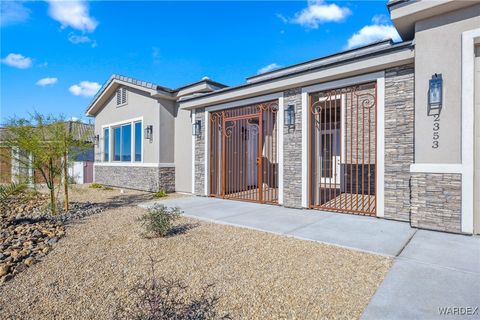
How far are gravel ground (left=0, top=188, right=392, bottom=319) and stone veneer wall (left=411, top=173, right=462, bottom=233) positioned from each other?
2.12 metres

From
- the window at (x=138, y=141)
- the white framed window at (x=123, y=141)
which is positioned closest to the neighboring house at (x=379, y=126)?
the window at (x=138, y=141)

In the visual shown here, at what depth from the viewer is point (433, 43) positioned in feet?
16.5

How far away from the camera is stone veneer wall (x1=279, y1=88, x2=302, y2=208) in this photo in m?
7.26

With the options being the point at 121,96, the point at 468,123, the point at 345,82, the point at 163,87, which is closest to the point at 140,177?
the point at 163,87

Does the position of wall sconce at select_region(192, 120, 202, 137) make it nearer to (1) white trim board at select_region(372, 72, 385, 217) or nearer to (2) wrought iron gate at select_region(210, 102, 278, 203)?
(2) wrought iron gate at select_region(210, 102, 278, 203)

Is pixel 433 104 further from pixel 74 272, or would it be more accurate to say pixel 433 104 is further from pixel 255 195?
pixel 74 272

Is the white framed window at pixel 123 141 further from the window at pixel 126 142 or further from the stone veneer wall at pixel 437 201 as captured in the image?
the stone veneer wall at pixel 437 201

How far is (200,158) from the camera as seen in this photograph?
10055mm

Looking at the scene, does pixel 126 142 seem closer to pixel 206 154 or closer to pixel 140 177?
pixel 140 177

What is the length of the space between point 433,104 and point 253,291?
4.80 m

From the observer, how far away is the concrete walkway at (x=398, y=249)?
258 centimetres

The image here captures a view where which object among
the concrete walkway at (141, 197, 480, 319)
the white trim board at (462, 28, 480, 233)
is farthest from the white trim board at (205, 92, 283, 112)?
the white trim board at (462, 28, 480, 233)

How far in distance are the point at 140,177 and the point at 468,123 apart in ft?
37.8

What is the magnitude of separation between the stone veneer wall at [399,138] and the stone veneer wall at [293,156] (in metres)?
2.15
